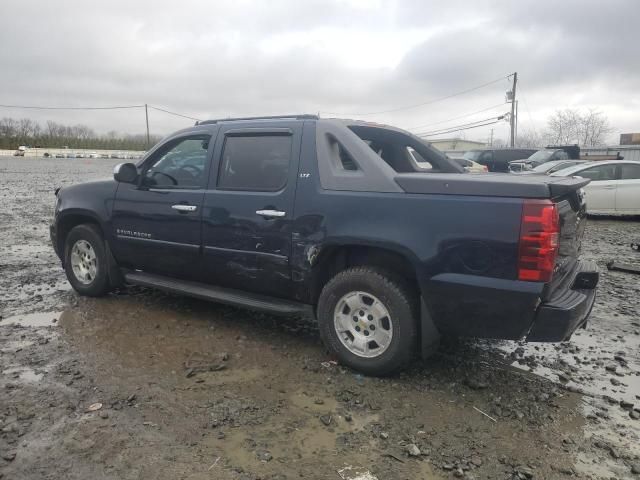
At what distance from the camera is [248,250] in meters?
4.22

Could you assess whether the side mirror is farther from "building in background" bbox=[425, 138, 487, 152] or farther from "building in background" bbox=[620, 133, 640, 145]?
"building in background" bbox=[425, 138, 487, 152]

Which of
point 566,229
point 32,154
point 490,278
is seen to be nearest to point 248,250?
point 490,278

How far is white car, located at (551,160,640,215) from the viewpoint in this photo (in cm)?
1240

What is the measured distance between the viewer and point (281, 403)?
134 inches

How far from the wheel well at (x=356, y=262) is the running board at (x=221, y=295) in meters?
0.23

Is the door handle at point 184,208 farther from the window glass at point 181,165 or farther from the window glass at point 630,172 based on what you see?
the window glass at point 630,172

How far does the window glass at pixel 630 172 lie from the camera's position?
12453 mm

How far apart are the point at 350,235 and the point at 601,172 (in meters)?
11.3

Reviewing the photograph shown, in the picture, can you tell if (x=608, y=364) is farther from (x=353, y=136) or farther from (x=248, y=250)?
(x=248, y=250)

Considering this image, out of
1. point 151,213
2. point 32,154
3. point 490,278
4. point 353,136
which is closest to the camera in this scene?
point 490,278

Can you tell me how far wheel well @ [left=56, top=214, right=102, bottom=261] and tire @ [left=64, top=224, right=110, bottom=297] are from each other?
0.22 feet

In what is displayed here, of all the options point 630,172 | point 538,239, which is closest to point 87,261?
point 538,239

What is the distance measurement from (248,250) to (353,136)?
1238 mm

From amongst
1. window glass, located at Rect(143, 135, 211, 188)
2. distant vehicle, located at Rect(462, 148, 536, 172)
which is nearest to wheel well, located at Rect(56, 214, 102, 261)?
window glass, located at Rect(143, 135, 211, 188)
